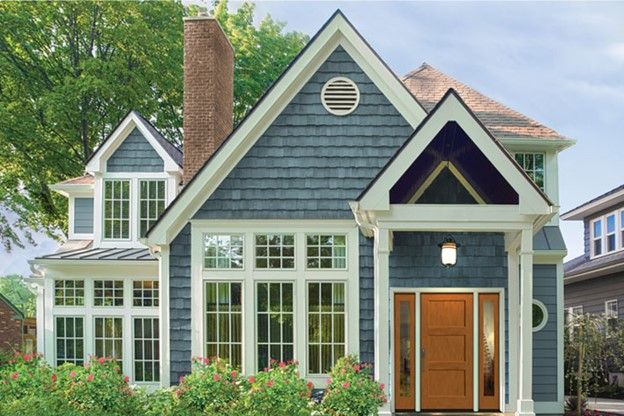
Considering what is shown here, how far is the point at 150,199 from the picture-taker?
15578 mm

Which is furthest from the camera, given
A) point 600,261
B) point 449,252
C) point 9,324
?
point 9,324

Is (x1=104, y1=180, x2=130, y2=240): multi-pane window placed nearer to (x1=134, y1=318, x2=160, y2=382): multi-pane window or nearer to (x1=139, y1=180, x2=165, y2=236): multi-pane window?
(x1=139, y1=180, x2=165, y2=236): multi-pane window

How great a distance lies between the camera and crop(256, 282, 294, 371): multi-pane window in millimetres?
12203

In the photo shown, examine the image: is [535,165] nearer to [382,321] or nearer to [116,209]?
[382,321]

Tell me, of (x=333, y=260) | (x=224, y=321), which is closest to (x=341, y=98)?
(x=333, y=260)

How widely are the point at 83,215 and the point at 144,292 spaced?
3142 mm

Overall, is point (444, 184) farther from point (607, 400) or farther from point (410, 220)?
point (607, 400)

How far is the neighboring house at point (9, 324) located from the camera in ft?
87.5

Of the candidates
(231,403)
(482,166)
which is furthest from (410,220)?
(231,403)

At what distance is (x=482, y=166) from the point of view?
10.9 meters

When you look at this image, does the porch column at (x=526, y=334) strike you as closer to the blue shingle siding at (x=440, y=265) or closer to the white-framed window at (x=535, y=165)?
the blue shingle siding at (x=440, y=265)

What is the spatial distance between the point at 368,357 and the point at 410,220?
2.80 metres

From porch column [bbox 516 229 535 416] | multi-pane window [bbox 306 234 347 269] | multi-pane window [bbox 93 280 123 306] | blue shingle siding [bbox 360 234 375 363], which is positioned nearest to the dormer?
multi-pane window [bbox 93 280 123 306]

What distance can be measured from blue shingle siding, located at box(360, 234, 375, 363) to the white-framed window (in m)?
3.64
